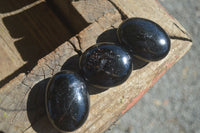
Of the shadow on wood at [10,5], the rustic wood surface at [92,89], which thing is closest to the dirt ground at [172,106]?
the rustic wood surface at [92,89]

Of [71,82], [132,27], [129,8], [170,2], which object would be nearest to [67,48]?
[71,82]

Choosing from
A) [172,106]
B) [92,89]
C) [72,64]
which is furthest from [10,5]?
[172,106]

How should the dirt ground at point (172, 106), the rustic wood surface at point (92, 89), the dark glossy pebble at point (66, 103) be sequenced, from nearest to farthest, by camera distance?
the dark glossy pebble at point (66, 103) < the rustic wood surface at point (92, 89) < the dirt ground at point (172, 106)

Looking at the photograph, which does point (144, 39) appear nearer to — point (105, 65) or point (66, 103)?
point (105, 65)

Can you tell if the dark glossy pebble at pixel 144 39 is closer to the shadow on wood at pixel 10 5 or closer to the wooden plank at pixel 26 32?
the wooden plank at pixel 26 32

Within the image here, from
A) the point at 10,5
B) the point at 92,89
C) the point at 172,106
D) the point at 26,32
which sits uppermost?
the point at 10,5

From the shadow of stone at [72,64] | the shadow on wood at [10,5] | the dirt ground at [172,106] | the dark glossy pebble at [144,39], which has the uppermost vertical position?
the shadow on wood at [10,5]

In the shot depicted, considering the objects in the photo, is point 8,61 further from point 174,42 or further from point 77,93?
point 174,42
